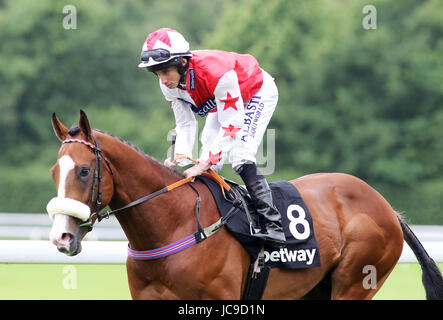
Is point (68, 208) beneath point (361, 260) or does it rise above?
above

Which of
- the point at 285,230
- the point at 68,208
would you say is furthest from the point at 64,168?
the point at 285,230

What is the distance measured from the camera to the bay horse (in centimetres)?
376

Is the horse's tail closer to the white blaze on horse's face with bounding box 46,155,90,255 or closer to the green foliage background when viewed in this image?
the white blaze on horse's face with bounding box 46,155,90,255

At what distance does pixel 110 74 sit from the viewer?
86.4ft

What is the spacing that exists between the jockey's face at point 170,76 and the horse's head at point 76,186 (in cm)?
65

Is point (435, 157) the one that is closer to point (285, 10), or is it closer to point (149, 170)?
point (285, 10)

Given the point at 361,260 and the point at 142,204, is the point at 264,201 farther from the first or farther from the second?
the point at 361,260

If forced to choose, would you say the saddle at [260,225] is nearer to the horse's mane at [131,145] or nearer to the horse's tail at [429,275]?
the horse's mane at [131,145]

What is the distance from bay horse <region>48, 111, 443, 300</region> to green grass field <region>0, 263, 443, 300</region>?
7.27 feet

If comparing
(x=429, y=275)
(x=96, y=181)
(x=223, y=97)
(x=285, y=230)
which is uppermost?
(x=223, y=97)

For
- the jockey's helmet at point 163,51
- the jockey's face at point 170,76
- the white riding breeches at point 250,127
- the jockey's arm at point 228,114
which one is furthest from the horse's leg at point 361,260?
the jockey's helmet at point 163,51

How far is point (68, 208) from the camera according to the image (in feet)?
11.9

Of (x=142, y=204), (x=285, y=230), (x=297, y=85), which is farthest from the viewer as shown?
(x=297, y=85)

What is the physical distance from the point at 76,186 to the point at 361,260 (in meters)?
2.20
